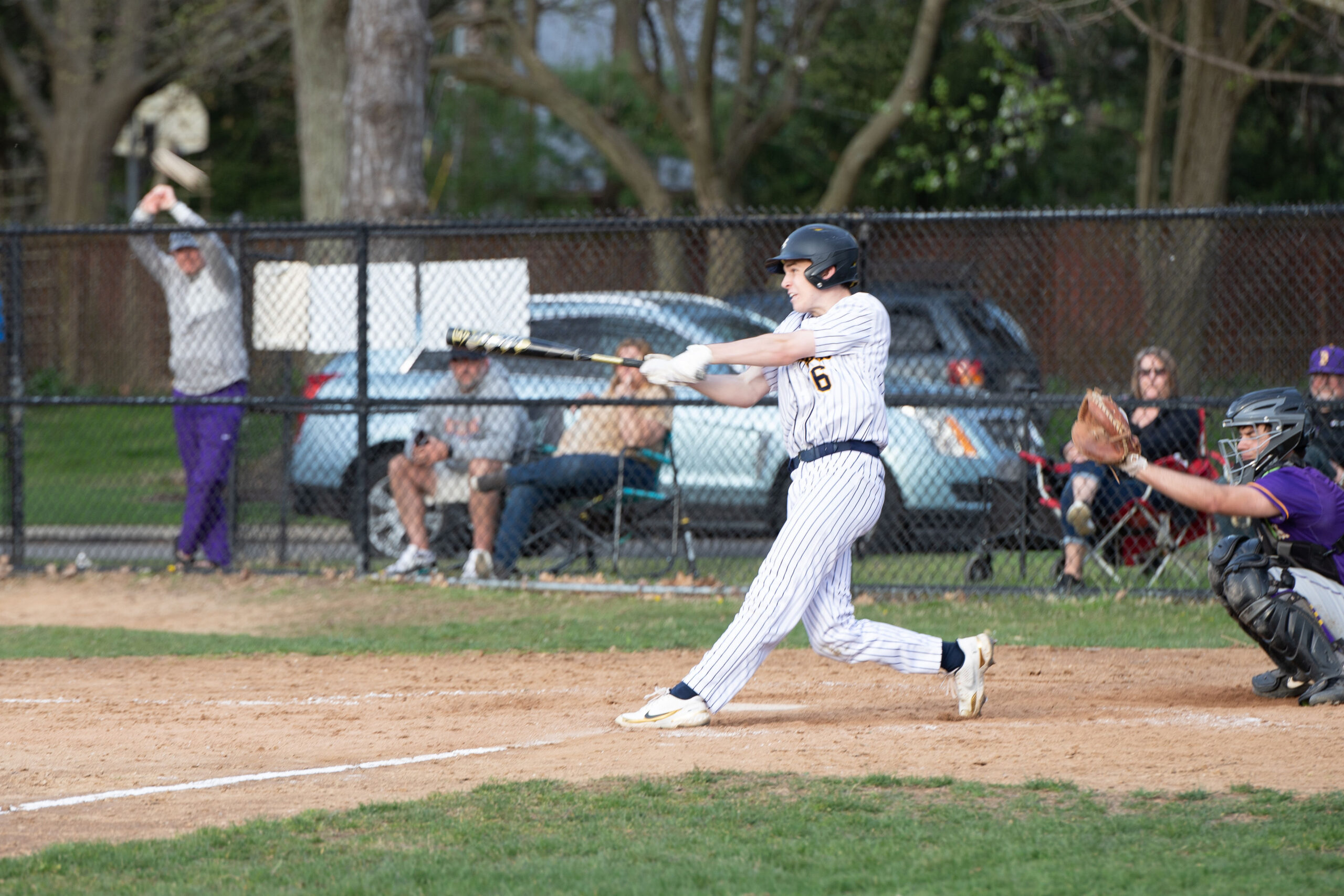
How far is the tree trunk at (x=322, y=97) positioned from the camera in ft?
49.6

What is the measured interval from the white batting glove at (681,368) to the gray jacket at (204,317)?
17.3 ft

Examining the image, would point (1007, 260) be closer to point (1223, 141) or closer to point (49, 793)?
point (49, 793)

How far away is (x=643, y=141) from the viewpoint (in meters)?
28.9

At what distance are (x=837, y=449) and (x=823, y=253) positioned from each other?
2.41 ft

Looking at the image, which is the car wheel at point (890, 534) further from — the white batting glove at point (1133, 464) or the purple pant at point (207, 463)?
the purple pant at point (207, 463)

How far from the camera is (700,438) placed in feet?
33.2

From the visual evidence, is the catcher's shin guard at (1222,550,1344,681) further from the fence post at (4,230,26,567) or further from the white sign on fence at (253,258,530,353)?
the fence post at (4,230,26,567)

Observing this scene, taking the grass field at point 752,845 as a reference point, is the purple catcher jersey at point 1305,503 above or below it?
above

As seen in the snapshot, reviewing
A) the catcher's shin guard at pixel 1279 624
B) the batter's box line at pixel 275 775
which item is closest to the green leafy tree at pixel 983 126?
the catcher's shin guard at pixel 1279 624

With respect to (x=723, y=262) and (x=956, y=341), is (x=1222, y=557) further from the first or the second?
(x=723, y=262)

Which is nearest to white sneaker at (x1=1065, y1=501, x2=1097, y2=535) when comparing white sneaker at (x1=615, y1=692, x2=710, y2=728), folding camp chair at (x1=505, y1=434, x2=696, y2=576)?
folding camp chair at (x1=505, y1=434, x2=696, y2=576)

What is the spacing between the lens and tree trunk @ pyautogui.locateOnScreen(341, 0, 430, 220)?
12625 millimetres

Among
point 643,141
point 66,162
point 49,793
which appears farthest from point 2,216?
point 49,793

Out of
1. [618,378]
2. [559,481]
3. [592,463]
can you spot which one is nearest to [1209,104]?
[618,378]
